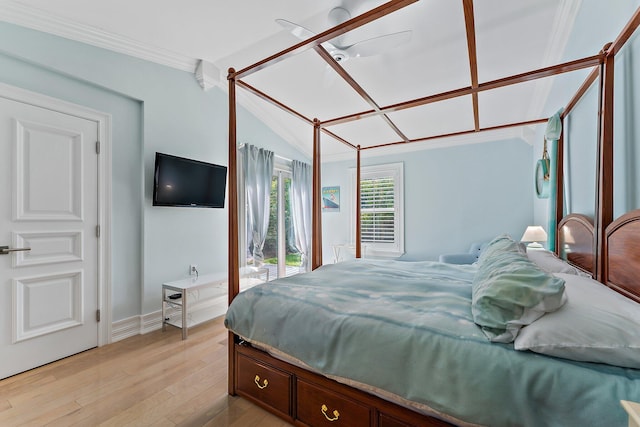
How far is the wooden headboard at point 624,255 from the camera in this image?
1.20m

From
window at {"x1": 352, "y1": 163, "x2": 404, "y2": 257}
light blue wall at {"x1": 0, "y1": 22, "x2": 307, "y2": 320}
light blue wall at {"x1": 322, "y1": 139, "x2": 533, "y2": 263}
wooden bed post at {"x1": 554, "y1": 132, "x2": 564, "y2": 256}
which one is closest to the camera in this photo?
light blue wall at {"x1": 0, "y1": 22, "x2": 307, "y2": 320}

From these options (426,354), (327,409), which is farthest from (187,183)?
(426,354)

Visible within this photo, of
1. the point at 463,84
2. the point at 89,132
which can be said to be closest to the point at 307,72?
the point at 463,84

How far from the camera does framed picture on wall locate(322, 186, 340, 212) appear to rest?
5.61m

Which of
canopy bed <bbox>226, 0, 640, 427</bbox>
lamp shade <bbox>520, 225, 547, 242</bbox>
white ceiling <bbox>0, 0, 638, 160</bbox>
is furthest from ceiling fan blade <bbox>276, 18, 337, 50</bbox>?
lamp shade <bbox>520, 225, 547, 242</bbox>

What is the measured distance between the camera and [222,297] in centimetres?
373

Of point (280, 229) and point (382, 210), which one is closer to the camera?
point (280, 229)

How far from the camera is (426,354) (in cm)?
109

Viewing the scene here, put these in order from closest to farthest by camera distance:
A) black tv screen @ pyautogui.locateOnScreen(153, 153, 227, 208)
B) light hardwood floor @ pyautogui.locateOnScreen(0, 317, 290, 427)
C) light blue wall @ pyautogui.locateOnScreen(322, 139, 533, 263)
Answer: light hardwood floor @ pyautogui.locateOnScreen(0, 317, 290, 427)
black tv screen @ pyautogui.locateOnScreen(153, 153, 227, 208)
light blue wall @ pyautogui.locateOnScreen(322, 139, 533, 263)

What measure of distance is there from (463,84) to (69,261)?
429 cm

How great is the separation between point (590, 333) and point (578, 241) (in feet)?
4.51

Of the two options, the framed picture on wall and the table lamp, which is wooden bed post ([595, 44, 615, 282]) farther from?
the framed picture on wall

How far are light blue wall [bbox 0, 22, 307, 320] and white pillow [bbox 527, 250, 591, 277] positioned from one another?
3352 mm

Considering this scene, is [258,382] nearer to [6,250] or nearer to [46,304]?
[46,304]
